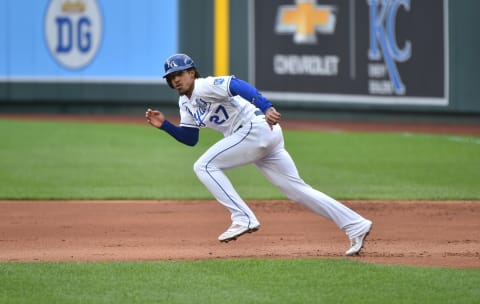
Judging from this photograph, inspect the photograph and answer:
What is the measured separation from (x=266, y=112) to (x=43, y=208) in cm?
460

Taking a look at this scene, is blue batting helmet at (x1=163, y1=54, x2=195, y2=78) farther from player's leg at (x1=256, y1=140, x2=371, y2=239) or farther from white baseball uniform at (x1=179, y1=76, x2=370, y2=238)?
player's leg at (x1=256, y1=140, x2=371, y2=239)

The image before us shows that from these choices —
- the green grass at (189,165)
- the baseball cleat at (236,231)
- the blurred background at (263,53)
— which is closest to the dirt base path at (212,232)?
the baseball cleat at (236,231)

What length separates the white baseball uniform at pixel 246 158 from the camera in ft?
26.6

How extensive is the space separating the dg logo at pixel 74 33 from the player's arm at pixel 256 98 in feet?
51.8

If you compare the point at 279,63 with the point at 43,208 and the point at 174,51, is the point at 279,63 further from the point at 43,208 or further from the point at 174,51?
the point at 43,208

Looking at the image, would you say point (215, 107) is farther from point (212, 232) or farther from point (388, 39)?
point (388, 39)

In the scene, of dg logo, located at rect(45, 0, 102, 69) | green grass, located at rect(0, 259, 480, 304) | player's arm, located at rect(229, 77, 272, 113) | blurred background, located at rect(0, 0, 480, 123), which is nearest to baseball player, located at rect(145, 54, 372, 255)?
player's arm, located at rect(229, 77, 272, 113)

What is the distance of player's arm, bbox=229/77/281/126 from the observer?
7.67 meters

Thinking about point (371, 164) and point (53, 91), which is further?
point (53, 91)

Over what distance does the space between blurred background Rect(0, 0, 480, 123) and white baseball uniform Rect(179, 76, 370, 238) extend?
1195cm

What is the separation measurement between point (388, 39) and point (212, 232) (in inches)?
442

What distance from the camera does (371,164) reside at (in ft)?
51.1

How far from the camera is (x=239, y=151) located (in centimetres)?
815

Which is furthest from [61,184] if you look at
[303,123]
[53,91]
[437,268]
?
[53,91]
